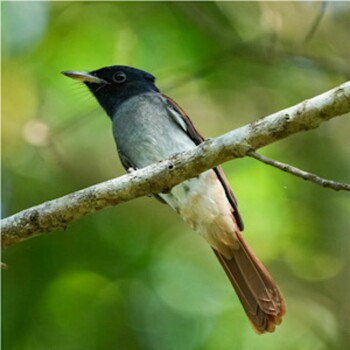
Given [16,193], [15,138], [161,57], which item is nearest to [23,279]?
[16,193]

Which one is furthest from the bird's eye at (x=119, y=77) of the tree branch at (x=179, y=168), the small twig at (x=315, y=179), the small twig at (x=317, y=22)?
the small twig at (x=315, y=179)

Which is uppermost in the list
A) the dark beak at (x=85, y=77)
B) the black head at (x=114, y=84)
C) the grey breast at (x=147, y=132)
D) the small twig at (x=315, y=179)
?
the dark beak at (x=85, y=77)

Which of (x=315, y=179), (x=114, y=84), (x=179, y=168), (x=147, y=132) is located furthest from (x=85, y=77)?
(x=315, y=179)

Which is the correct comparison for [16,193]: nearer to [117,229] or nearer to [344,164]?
[117,229]

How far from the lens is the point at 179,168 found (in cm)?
359

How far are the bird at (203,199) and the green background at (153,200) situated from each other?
829mm

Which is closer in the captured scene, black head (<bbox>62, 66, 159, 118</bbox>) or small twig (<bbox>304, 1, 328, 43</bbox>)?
black head (<bbox>62, 66, 159, 118</bbox>)

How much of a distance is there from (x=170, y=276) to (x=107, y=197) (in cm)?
267

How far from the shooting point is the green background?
568 centimetres

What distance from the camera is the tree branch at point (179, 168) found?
3.24m

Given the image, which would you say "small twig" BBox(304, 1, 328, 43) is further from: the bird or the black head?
the bird

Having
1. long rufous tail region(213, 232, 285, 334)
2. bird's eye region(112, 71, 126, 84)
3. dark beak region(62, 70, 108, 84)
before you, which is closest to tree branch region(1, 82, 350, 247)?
long rufous tail region(213, 232, 285, 334)

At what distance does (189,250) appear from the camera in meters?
6.40

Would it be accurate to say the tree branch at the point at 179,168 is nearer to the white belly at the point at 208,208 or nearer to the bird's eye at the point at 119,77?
the white belly at the point at 208,208
